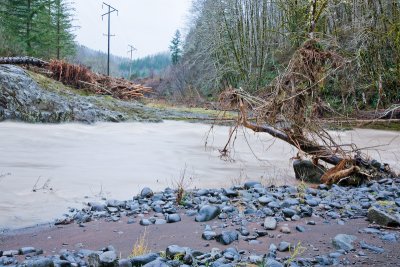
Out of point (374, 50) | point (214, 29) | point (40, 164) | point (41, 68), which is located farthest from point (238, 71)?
point (40, 164)

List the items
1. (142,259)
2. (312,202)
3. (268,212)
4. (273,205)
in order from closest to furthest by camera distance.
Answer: (142,259), (268,212), (273,205), (312,202)

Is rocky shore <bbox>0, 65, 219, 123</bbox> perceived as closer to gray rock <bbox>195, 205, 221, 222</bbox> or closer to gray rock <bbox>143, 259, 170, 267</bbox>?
gray rock <bbox>195, 205, 221, 222</bbox>

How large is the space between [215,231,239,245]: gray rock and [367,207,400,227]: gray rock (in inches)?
52.3

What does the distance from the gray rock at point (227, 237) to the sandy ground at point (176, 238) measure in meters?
0.04

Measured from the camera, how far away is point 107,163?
7785mm

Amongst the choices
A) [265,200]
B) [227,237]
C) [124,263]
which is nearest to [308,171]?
[265,200]

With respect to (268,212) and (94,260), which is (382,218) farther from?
(94,260)

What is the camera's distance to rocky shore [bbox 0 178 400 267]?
271 centimetres

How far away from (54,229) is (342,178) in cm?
387

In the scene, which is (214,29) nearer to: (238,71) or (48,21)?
(238,71)

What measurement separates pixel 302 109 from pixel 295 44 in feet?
48.5

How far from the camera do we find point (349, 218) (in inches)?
151

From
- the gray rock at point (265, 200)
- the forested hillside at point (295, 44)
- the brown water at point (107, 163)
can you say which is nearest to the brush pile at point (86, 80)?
the brown water at point (107, 163)

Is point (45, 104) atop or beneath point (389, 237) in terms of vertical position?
atop
